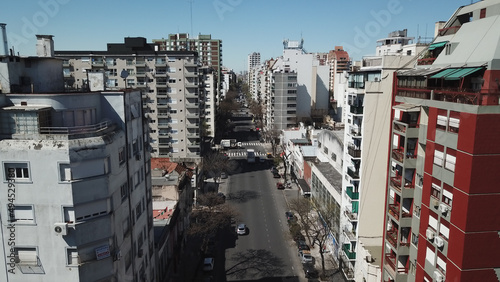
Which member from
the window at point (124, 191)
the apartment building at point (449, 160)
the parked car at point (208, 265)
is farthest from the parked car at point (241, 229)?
the window at point (124, 191)

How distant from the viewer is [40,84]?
786 inches

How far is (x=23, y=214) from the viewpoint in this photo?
16.9 meters

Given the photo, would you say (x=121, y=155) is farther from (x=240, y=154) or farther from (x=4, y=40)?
(x=240, y=154)

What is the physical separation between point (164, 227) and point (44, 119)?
20.9 m

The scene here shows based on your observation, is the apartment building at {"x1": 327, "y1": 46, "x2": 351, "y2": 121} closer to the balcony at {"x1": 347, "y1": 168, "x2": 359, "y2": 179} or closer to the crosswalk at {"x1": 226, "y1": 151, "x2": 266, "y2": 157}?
the crosswalk at {"x1": 226, "y1": 151, "x2": 266, "y2": 157}

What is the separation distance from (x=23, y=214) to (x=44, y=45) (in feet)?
32.9

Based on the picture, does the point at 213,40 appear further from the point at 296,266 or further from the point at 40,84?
the point at 40,84

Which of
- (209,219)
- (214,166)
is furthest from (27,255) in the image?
(214,166)

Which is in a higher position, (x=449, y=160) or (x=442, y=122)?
(x=442, y=122)

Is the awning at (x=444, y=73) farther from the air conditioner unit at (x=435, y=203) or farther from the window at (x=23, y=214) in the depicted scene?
the window at (x=23, y=214)

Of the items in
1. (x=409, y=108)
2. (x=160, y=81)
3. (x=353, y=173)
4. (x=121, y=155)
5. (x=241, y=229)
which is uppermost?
(x=160, y=81)

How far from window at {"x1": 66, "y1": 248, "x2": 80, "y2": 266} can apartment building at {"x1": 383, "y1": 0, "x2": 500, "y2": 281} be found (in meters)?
18.0

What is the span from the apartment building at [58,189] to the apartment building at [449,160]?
1692 centimetres

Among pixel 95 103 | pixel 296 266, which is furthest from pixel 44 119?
pixel 296 266
